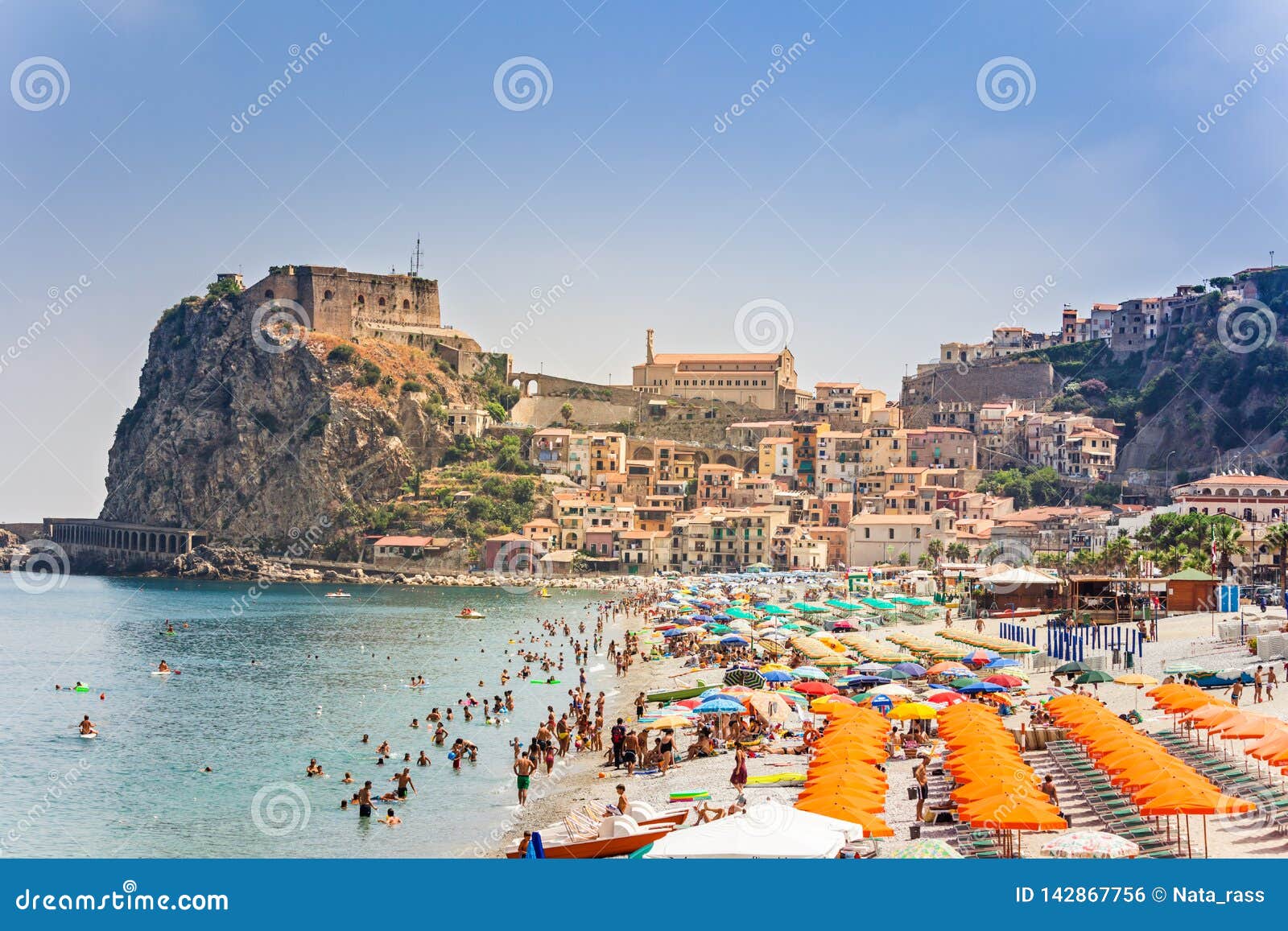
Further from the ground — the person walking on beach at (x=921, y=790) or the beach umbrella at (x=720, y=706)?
the beach umbrella at (x=720, y=706)

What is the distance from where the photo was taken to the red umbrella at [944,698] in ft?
79.5

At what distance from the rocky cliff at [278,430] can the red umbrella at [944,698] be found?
7892 centimetres

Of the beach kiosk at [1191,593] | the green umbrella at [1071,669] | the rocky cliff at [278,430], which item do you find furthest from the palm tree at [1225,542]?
the rocky cliff at [278,430]

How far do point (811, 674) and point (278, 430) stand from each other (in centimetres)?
7964

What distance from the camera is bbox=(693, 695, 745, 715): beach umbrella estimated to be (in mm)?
24422

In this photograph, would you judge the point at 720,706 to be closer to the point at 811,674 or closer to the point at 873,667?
the point at 811,674

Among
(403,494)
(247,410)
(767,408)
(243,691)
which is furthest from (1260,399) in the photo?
(243,691)

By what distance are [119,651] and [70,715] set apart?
681 inches

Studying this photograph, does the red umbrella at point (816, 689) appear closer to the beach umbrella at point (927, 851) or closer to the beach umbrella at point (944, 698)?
the beach umbrella at point (944, 698)

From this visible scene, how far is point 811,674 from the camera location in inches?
1206

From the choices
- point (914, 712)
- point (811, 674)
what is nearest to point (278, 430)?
point (811, 674)

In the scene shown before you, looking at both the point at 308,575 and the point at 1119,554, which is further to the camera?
the point at 308,575

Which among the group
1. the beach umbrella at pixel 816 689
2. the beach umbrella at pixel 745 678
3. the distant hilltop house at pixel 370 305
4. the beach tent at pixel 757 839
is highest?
the distant hilltop house at pixel 370 305

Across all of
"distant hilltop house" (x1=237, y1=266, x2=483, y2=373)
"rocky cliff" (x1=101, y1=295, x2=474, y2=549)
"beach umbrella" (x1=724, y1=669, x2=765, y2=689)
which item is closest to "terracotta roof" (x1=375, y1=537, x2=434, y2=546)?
"rocky cliff" (x1=101, y1=295, x2=474, y2=549)
